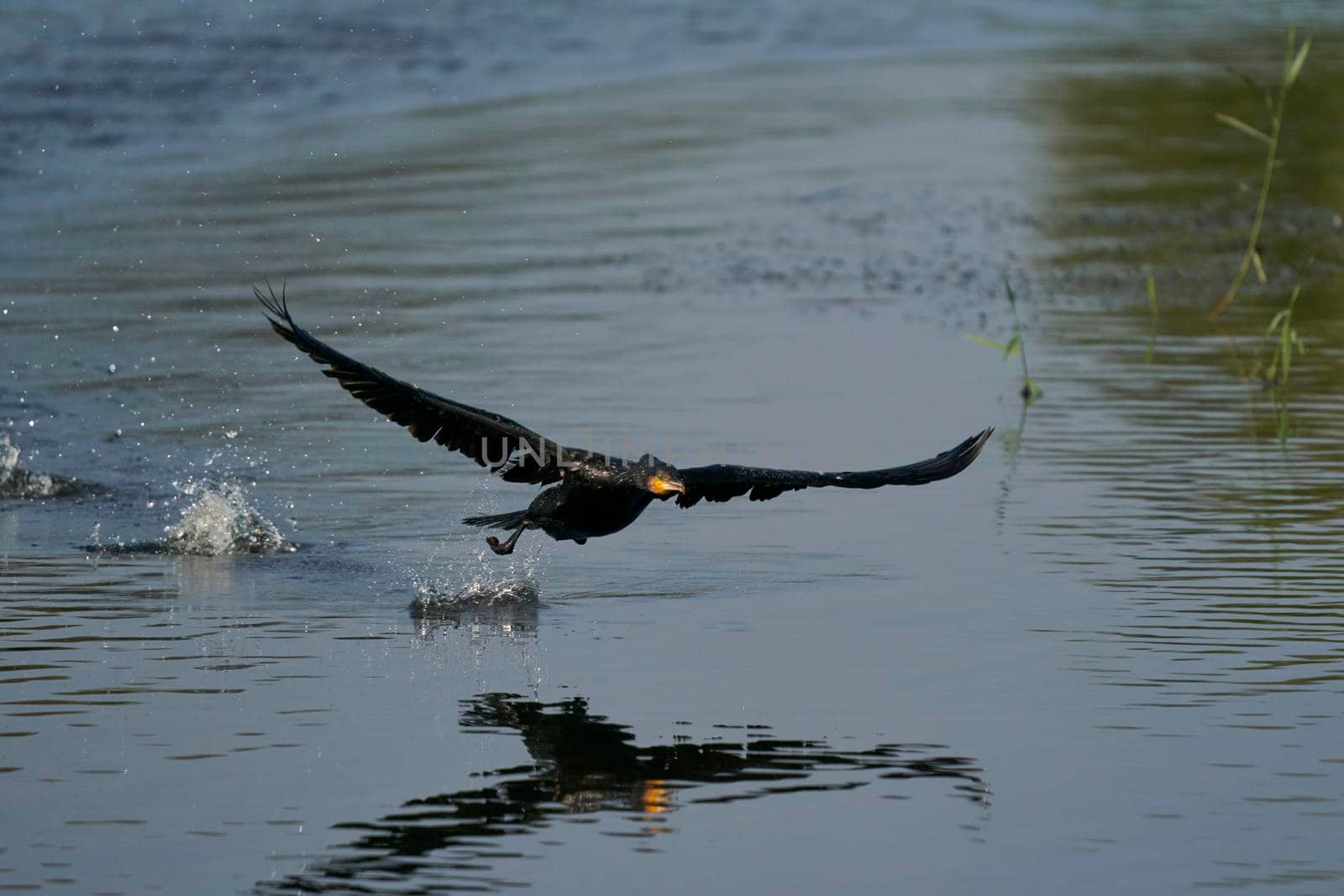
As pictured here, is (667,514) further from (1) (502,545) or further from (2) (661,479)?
(2) (661,479)

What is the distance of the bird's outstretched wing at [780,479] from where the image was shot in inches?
336

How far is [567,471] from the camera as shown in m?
9.04

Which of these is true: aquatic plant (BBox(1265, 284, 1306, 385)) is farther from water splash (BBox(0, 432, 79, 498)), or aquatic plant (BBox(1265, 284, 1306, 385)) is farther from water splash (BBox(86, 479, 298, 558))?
water splash (BBox(0, 432, 79, 498))

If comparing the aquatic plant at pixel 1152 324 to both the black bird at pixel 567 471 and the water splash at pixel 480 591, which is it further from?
the black bird at pixel 567 471

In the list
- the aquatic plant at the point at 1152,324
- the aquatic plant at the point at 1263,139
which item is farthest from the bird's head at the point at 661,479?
the aquatic plant at the point at 1152,324

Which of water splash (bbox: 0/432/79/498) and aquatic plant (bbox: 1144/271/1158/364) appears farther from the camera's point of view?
aquatic plant (bbox: 1144/271/1158/364)

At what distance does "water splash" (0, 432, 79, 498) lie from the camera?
11.5m

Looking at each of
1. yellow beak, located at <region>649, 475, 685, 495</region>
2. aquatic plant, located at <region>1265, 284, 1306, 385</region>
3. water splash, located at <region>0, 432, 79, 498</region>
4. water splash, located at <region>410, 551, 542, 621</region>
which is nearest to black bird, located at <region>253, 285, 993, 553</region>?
yellow beak, located at <region>649, 475, 685, 495</region>

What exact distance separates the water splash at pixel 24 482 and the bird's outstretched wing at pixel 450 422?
3221 millimetres

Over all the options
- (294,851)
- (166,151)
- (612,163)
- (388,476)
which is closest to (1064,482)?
(388,476)

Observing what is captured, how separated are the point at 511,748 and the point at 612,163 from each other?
50.7ft

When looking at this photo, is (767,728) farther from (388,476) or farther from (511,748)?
(388,476)

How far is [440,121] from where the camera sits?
24828mm

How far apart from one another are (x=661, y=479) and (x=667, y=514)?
9.59 feet
